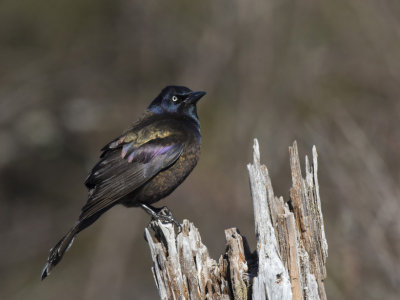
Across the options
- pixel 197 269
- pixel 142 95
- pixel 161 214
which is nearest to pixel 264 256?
pixel 197 269

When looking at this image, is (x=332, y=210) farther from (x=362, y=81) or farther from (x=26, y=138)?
(x=26, y=138)

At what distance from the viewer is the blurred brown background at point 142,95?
891 centimetres

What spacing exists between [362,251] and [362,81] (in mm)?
3431

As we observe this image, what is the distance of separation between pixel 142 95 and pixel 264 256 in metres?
6.93

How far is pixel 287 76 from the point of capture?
9523mm

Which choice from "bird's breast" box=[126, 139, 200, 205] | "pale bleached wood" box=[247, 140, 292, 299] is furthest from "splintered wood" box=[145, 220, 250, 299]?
"bird's breast" box=[126, 139, 200, 205]

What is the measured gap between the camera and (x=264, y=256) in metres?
3.34

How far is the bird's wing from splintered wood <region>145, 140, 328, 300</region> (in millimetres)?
1178

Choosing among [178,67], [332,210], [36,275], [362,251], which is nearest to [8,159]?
[36,275]

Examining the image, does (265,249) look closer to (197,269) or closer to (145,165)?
(197,269)

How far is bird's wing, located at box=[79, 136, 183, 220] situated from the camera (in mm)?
4871

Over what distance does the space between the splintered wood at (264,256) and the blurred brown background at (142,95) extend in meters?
4.38

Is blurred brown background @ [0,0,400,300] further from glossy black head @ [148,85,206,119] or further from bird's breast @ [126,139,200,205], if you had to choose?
bird's breast @ [126,139,200,205]

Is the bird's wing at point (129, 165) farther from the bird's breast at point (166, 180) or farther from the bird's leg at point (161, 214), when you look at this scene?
the bird's leg at point (161, 214)
